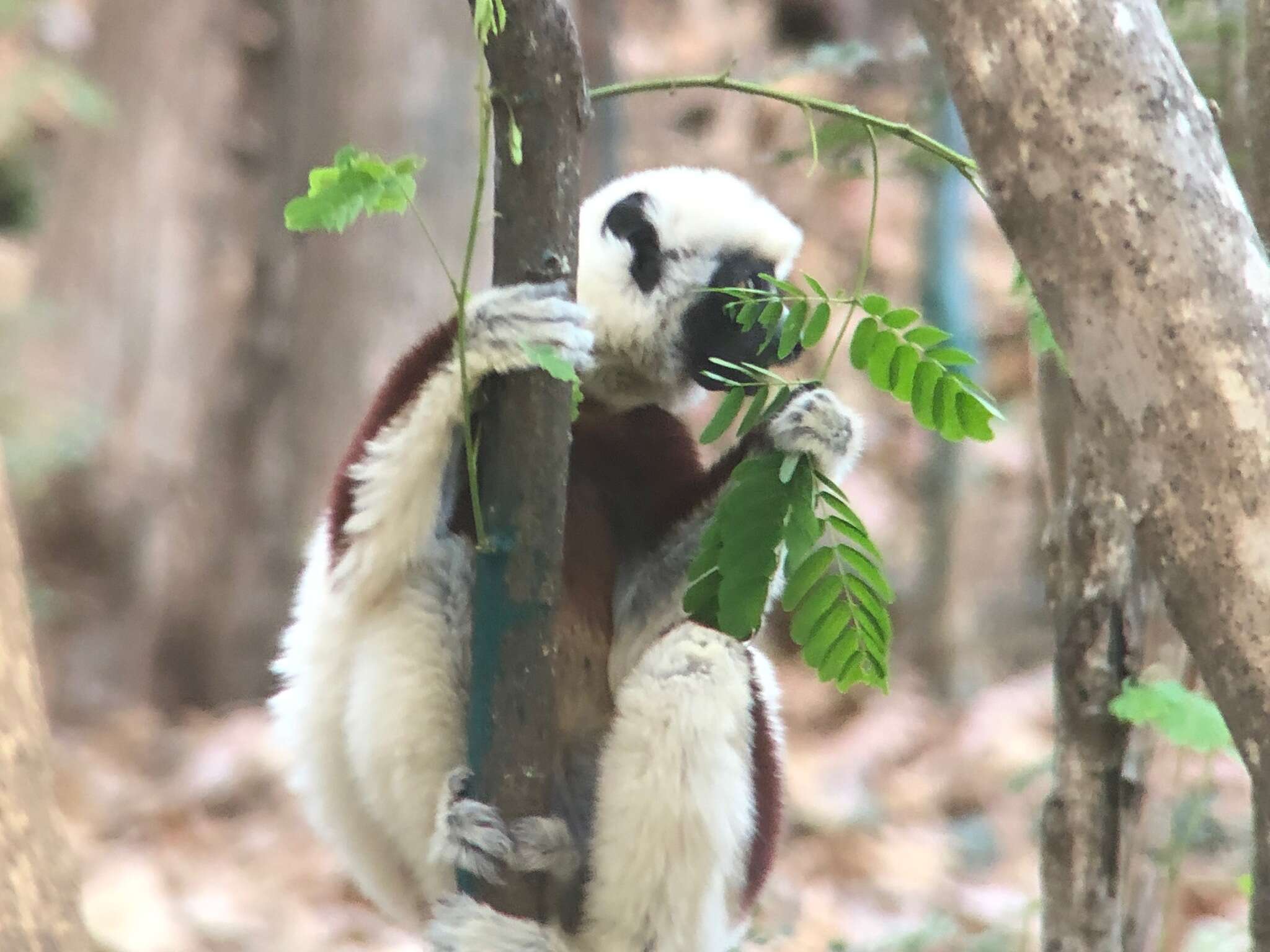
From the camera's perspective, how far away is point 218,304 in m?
7.77

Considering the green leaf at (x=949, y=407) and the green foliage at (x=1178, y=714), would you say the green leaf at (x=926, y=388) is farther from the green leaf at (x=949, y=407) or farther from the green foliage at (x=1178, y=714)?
the green foliage at (x=1178, y=714)

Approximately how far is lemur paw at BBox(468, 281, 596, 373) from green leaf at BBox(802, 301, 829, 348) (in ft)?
1.35

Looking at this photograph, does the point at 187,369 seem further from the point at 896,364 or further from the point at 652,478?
the point at 896,364

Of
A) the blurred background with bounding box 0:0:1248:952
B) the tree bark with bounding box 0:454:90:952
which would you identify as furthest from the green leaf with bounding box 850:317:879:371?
the blurred background with bounding box 0:0:1248:952

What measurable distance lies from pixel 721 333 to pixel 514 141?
113cm

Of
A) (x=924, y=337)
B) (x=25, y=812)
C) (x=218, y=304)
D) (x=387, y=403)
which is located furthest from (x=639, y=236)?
(x=218, y=304)

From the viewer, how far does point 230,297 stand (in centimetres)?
781

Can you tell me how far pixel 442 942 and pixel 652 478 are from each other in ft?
3.78

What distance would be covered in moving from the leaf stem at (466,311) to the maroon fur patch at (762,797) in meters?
0.79

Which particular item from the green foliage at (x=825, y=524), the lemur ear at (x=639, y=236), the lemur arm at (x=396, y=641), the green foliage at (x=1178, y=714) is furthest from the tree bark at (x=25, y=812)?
the green foliage at (x=1178, y=714)

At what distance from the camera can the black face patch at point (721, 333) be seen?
3.15 metres

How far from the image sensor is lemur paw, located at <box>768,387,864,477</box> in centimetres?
276

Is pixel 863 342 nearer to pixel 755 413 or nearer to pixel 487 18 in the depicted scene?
pixel 755 413

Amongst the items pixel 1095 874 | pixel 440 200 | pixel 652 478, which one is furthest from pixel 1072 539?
pixel 440 200
